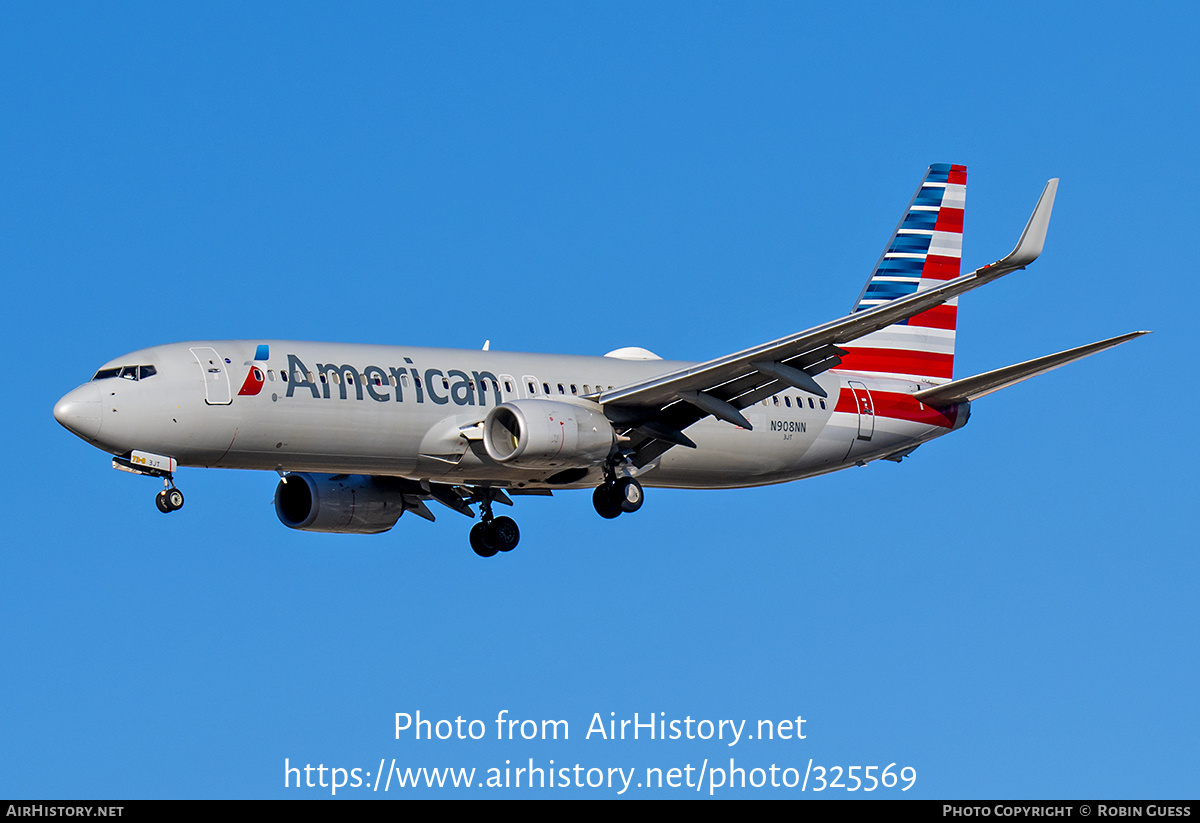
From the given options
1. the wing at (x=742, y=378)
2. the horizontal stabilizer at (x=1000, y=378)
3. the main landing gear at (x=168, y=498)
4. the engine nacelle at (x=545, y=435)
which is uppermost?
the horizontal stabilizer at (x=1000, y=378)

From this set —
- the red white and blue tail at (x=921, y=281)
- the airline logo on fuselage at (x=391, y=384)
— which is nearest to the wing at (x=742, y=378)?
the airline logo on fuselage at (x=391, y=384)

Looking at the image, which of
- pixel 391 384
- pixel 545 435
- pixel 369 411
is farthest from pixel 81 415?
pixel 545 435

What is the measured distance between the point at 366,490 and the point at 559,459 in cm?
733

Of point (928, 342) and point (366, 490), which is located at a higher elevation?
point (928, 342)

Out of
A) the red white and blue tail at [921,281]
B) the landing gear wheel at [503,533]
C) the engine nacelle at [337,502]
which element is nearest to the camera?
the engine nacelle at [337,502]

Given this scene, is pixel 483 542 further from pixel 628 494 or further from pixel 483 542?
pixel 628 494

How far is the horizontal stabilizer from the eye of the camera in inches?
1559

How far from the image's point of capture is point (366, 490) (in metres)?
45.9

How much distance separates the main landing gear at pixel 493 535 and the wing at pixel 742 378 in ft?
16.0

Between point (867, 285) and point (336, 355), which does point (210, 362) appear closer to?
point (336, 355)

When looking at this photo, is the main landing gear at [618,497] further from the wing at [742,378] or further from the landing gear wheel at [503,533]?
the landing gear wheel at [503,533]

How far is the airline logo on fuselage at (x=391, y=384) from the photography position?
39844 millimetres
